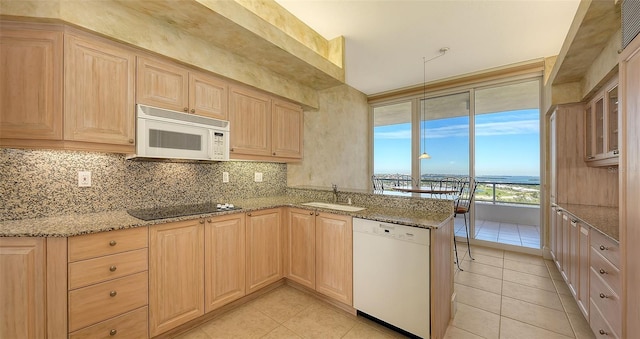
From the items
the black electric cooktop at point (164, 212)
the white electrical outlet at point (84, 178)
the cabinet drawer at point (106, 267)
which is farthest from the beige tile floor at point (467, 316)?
the white electrical outlet at point (84, 178)

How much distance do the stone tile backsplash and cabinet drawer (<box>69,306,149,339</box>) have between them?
84cm

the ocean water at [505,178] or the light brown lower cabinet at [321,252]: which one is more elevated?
the ocean water at [505,178]

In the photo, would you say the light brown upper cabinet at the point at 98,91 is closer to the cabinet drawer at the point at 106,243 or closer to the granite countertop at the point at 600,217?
the cabinet drawer at the point at 106,243

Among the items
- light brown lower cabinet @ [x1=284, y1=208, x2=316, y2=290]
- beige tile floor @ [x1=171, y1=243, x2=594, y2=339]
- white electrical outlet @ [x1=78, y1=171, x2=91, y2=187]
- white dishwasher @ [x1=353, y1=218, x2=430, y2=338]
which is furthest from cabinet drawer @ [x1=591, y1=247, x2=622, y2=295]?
white electrical outlet @ [x1=78, y1=171, x2=91, y2=187]

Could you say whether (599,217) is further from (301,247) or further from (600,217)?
(301,247)

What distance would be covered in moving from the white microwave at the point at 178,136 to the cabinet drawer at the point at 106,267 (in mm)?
728

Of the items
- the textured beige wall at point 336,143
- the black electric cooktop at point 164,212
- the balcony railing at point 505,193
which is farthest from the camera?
the balcony railing at point 505,193

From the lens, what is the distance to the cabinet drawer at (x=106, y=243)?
140 cm

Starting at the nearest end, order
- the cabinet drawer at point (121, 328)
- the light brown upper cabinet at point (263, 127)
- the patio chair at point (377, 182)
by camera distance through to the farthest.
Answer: the cabinet drawer at point (121, 328), the light brown upper cabinet at point (263, 127), the patio chair at point (377, 182)

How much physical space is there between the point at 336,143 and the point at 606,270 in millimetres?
3346

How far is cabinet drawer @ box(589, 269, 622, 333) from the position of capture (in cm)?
143

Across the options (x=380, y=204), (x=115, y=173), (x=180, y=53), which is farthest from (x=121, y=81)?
(x=380, y=204)

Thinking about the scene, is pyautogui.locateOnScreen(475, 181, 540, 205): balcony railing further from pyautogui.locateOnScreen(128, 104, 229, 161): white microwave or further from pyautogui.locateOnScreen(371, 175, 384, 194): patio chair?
pyautogui.locateOnScreen(128, 104, 229, 161): white microwave

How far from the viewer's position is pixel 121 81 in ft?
5.85
